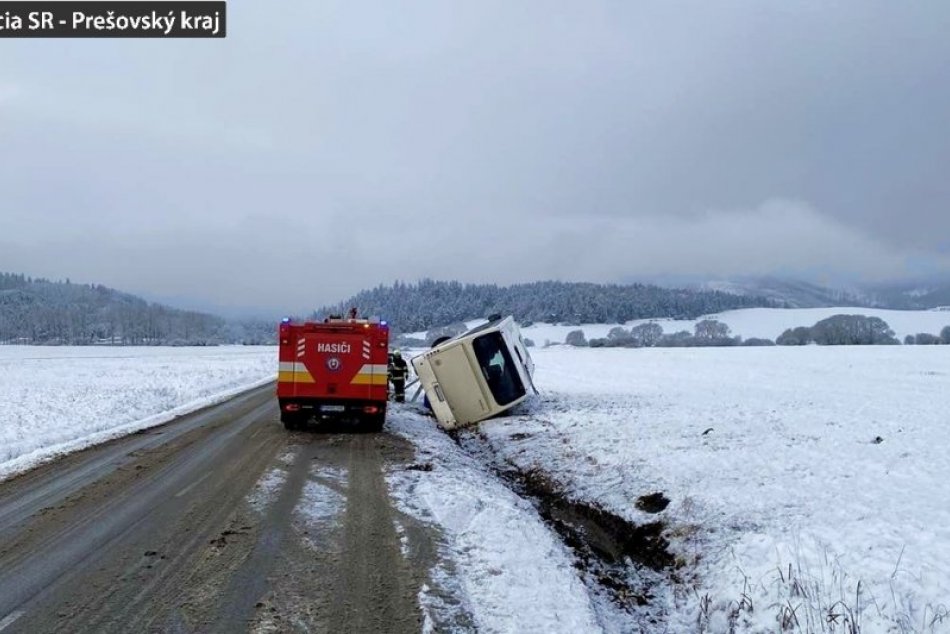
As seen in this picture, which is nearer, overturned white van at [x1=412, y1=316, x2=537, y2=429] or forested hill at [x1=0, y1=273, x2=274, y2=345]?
overturned white van at [x1=412, y1=316, x2=537, y2=429]

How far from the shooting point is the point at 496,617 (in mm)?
4656

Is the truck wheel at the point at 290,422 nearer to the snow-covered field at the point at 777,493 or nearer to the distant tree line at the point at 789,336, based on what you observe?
the snow-covered field at the point at 777,493

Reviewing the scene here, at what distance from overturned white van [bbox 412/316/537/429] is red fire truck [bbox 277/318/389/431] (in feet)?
6.18

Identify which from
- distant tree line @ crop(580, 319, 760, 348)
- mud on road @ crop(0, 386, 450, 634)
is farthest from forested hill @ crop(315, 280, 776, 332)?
mud on road @ crop(0, 386, 450, 634)

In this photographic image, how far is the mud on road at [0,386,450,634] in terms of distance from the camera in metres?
4.66

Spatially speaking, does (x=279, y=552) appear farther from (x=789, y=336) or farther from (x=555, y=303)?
(x=555, y=303)

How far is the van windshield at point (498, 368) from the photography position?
1623cm

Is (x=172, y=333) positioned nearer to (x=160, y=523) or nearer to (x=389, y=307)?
(x=389, y=307)

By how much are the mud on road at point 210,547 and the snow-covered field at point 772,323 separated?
115 m

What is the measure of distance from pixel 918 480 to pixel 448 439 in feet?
29.8

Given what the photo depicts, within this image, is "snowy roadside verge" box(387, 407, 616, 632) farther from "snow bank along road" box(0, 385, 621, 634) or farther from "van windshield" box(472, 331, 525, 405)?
"van windshield" box(472, 331, 525, 405)

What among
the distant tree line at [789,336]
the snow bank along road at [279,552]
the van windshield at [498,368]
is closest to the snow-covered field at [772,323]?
the distant tree line at [789,336]

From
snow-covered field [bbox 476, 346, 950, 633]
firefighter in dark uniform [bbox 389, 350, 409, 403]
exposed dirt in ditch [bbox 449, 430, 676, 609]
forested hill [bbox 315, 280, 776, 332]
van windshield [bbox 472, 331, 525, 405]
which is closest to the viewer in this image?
snow-covered field [bbox 476, 346, 950, 633]

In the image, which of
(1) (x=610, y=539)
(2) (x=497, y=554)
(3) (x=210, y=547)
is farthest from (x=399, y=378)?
(2) (x=497, y=554)
